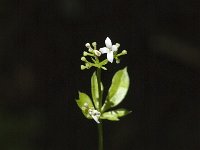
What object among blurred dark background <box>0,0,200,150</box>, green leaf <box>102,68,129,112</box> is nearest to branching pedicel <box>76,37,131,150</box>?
green leaf <box>102,68,129,112</box>

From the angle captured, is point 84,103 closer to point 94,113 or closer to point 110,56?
point 94,113

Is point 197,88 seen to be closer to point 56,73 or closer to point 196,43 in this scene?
point 196,43

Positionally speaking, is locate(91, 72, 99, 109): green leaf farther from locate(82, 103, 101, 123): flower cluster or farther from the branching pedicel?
locate(82, 103, 101, 123): flower cluster

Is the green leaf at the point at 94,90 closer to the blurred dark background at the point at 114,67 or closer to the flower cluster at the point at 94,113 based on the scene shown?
the flower cluster at the point at 94,113

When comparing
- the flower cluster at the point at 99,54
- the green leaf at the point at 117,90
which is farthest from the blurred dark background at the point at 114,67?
the flower cluster at the point at 99,54

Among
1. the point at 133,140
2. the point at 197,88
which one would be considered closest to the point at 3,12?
the point at 133,140

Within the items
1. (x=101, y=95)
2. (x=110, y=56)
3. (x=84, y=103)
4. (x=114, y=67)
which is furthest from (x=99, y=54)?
(x=114, y=67)
